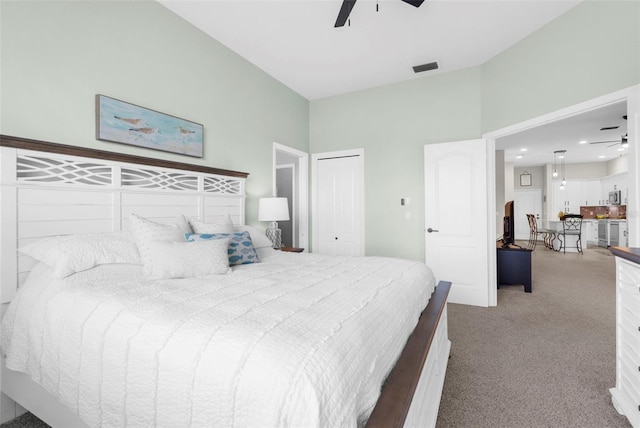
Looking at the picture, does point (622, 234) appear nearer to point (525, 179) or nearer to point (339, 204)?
point (525, 179)

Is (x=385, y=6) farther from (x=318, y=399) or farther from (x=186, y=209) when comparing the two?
(x=318, y=399)

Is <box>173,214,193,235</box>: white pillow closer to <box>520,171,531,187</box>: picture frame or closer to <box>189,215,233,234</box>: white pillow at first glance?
<box>189,215,233,234</box>: white pillow

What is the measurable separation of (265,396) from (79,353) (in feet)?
3.08

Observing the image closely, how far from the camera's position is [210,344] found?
37.3 inches

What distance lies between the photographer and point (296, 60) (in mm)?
3639

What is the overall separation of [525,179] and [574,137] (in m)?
5.27

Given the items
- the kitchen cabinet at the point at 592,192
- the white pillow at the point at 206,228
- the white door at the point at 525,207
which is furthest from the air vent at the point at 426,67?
the kitchen cabinet at the point at 592,192

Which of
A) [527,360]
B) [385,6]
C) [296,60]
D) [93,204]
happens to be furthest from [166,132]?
[527,360]

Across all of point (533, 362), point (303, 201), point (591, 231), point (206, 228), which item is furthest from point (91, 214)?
point (591, 231)

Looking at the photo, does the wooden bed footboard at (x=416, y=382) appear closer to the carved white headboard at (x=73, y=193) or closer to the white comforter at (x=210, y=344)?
the white comforter at (x=210, y=344)

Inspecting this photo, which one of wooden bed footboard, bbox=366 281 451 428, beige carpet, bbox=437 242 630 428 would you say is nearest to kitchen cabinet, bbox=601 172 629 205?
beige carpet, bbox=437 242 630 428

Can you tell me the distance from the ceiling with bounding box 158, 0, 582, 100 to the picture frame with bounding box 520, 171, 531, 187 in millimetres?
8402

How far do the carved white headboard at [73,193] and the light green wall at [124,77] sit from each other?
130 millimetres

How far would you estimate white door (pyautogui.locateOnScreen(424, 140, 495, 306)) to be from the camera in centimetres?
371
